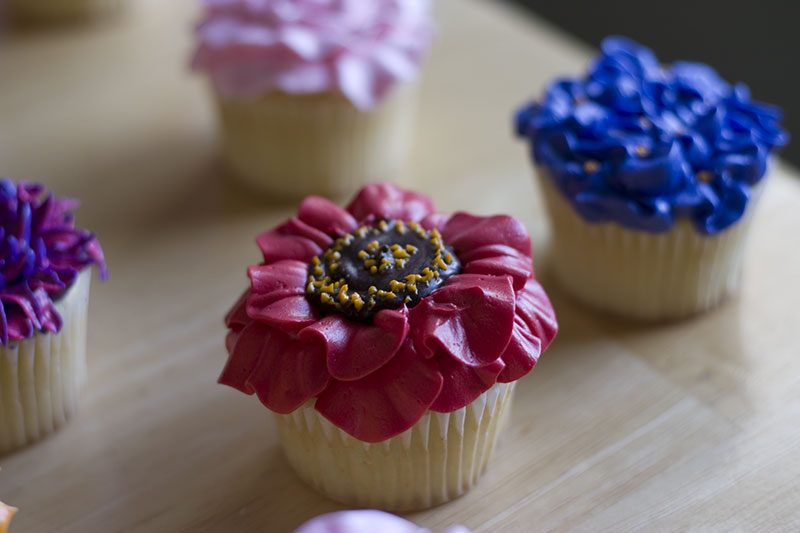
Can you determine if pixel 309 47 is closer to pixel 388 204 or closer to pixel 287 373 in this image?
pixel 388 204

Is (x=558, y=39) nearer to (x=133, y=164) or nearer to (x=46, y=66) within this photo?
(x=133, y=164)

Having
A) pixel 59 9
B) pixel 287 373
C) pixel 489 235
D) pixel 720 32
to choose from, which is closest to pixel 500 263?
pixel 489 235

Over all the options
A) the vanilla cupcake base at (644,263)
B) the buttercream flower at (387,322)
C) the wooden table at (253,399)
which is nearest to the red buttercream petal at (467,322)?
the buttercream flower at (387,322)

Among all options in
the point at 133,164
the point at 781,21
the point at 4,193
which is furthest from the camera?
the point at 781,21

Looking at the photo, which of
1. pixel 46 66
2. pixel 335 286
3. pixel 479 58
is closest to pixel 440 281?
pixel 335 286

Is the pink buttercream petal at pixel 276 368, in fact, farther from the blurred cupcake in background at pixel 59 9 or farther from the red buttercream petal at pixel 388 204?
the blurred cupcake in background at pixel 59 9

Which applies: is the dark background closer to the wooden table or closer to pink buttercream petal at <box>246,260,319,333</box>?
the wooden table
